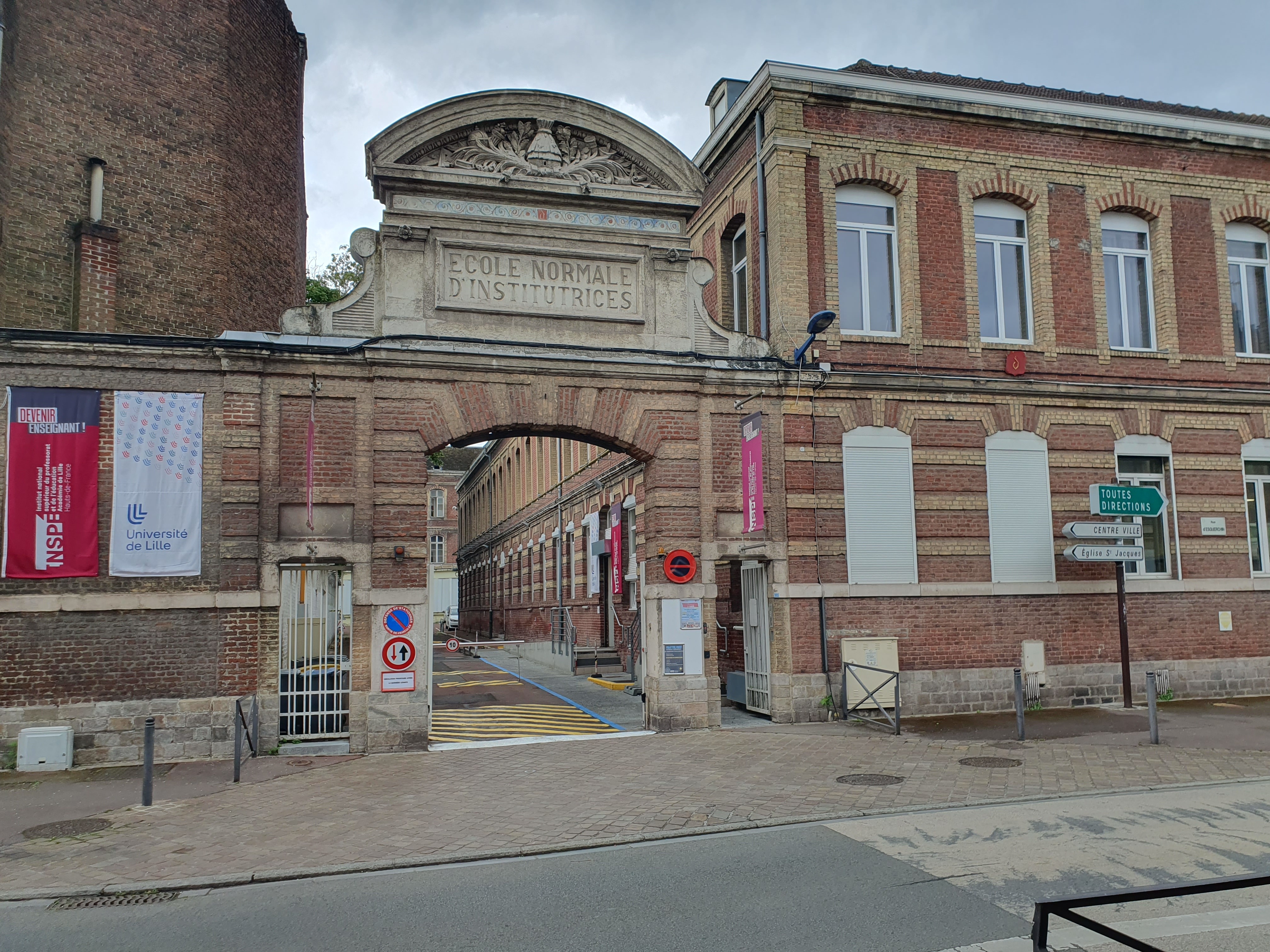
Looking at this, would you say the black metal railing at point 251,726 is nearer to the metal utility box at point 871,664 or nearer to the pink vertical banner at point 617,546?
the metal utility box at point 871,664

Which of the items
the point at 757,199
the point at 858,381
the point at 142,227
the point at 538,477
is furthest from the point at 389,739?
the point at 538,477

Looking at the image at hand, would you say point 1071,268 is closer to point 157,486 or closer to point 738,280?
point 738,280

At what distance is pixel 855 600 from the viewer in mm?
15227

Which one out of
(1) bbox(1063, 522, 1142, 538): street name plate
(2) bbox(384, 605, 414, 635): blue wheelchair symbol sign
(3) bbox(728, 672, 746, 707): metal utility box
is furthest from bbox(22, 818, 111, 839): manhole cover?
(1) bbox(1063, 522, 1142, 538): street name plate

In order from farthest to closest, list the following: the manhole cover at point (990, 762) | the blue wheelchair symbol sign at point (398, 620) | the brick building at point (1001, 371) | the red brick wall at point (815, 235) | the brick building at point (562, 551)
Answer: the brick building at point (562, 551) → the red brick wall at point (815, 235) → the brick building at point (1001, 371) → the blue wheelchair symbol sign at point (398, 620) → the manhole cover at point (990, 762)

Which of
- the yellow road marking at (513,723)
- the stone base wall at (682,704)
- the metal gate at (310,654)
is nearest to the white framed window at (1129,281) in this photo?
the stone base wall at (682,704)

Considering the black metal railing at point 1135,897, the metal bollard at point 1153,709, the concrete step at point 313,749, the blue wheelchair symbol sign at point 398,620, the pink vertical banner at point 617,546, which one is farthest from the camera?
the pink vertical banner at point 617,546

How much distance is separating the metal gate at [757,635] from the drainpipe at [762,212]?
12.9ft

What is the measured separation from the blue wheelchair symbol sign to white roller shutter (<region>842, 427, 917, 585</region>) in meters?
6.75

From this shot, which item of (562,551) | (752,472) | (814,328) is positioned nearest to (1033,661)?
(752,472)

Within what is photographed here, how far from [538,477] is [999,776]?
81.5ft

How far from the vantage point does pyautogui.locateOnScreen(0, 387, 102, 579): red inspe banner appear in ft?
40.0

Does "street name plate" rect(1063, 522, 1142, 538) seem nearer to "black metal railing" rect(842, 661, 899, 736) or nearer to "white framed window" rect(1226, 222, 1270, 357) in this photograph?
"black metal railing" rect(842, 661, 899, 736)

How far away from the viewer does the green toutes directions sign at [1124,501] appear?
15328mm
